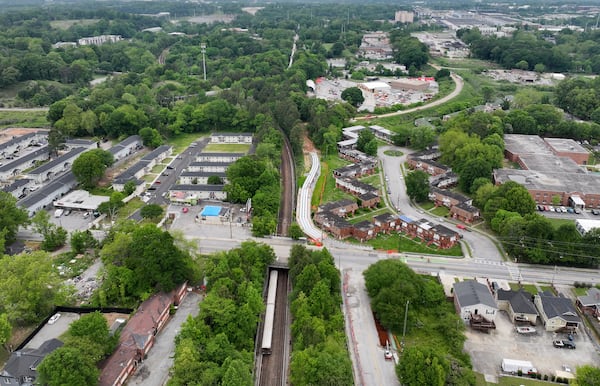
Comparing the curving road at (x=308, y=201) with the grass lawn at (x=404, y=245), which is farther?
the curving road at (x=308, y=201)

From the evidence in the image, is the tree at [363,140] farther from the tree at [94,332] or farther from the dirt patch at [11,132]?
the dirt patch at [11,132]

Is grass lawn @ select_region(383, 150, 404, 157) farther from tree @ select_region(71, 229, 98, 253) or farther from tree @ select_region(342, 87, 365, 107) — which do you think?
tree @ select_region(71, 229, 98, 253)

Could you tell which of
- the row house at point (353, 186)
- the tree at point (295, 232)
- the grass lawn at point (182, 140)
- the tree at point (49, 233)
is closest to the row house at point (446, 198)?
the row house at point (353, 186)

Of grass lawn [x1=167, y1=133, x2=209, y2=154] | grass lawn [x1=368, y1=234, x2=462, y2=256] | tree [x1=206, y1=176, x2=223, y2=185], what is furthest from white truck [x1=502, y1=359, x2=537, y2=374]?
grass lawn [x1=167, y1=133, x2=209, y2=154]

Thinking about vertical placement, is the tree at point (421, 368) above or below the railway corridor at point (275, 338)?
above

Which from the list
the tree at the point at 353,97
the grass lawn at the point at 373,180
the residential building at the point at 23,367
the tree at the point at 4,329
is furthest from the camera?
the tree at the point at 353,97
